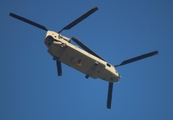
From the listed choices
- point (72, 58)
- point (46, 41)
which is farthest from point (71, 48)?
point (46, 41)

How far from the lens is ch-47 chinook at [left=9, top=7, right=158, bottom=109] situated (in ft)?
89.6

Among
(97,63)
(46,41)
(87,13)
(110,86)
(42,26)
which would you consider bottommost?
(110,86)

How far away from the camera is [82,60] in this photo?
27.9 m

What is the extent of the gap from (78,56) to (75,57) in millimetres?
408

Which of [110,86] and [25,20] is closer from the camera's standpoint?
→ [25,20]

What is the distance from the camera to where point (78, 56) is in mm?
27562

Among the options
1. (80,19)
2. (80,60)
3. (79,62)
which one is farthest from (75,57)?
(80,19)

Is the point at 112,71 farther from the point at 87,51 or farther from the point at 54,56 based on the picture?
the point at 54,56

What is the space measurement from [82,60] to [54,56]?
11.7 feet

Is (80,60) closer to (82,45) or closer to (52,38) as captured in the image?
(82,45)

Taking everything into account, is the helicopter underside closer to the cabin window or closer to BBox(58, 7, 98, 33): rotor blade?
the cabin window

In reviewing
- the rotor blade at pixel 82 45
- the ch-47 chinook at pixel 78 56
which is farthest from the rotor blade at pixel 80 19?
the rotor blade at pixel 82 45

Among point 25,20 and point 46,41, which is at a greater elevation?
point 25,20

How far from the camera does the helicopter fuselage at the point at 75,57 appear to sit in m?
27.2
